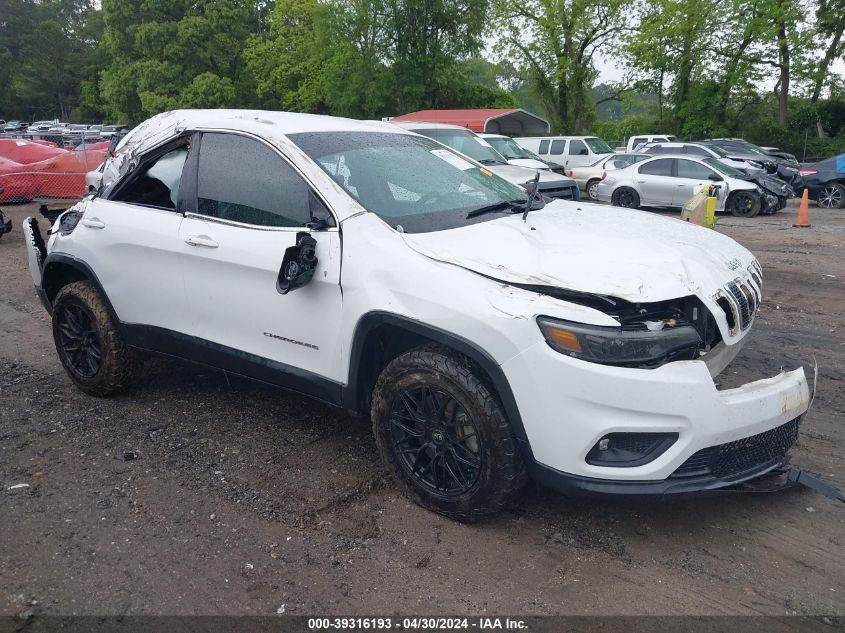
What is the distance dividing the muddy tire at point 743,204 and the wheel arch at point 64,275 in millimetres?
14417

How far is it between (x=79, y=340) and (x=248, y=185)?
6.19 ft

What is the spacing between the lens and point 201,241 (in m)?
3.88

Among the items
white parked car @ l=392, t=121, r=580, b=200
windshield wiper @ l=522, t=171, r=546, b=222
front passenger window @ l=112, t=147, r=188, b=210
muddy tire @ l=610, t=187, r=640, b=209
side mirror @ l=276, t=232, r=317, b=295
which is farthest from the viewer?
muddy tire @ l=610, t=187, r=640, b=209

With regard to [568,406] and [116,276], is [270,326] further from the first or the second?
[568,406]

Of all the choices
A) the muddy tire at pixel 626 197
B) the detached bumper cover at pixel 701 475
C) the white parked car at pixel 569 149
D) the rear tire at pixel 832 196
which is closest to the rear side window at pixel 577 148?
the white parked car at pixel 569 149

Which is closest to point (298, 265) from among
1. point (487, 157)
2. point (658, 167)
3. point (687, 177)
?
point (487, 157)

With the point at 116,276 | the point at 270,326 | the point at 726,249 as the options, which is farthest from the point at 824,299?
the point at 116,276

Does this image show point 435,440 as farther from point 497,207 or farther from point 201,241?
point 201,241

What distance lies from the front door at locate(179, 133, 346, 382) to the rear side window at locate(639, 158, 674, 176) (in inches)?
540

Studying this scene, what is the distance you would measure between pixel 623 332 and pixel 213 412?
2.89 meters

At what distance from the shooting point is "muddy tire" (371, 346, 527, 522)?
2994 millimetres

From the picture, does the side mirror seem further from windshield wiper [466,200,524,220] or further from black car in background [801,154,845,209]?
black car in background [801,154,845,209]

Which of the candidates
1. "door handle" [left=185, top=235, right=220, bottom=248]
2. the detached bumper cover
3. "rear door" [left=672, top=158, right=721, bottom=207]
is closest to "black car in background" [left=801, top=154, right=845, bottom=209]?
"rear door" [left=672, top=158, right=721, bottom=207]

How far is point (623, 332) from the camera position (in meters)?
2.79
